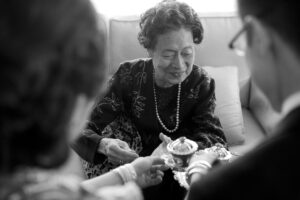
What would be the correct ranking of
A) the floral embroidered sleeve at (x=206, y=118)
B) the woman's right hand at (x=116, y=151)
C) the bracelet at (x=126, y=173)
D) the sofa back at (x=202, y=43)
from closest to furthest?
the bracelet at (x=126, y=173) → the woman's right hand at (x=116, y=151) → the floral embroidered sleeve at (x=206, y=118) → the sofa back at (x=202, y=43)

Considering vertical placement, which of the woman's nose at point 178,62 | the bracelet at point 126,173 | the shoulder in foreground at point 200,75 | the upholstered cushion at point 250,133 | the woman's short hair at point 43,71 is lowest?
the upholstered cushion at point 250,133

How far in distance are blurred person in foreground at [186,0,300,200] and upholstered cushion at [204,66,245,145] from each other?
1331 mm

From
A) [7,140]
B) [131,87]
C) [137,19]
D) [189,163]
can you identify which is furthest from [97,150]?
[7,140]

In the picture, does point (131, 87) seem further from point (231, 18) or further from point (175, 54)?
point (231, 18)

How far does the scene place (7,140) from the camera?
0.63m

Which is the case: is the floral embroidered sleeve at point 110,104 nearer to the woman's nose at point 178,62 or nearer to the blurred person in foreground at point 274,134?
the woman's nose at point 178,62

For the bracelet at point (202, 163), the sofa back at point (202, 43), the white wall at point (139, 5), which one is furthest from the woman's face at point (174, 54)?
the white wall at point (139, 5)

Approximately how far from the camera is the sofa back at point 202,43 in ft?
7.54

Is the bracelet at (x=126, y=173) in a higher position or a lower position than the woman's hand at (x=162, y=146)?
higher

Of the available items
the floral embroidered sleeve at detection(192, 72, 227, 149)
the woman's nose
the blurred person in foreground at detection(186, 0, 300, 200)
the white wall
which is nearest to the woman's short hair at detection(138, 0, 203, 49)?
the woman's nose

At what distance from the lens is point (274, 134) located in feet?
2.32

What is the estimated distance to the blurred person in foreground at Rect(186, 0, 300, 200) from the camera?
0.68 m

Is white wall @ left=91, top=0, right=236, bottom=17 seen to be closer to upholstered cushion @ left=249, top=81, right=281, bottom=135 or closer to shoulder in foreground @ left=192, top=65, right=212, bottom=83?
upholstered cushion @ left=249, top=81, right=281, bottom=135

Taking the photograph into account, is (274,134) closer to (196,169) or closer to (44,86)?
(44,86)
